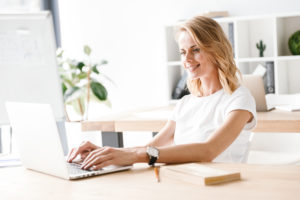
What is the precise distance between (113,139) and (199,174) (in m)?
1.70

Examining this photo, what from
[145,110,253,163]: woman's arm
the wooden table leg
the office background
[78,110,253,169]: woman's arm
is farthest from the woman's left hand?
the office background

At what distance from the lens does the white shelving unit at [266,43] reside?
4301mm

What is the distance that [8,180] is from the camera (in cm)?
171

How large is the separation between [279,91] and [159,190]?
3.11 meters

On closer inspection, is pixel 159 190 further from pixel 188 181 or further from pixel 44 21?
pixel 44 21

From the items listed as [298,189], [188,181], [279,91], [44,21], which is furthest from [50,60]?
[279,91]

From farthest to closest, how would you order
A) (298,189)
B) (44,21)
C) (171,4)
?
(171,4) < (44,21) < (298,189)

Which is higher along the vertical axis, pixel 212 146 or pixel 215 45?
pixel 215 45

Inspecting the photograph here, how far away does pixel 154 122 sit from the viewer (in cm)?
299

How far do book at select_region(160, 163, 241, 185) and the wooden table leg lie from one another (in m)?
1.53

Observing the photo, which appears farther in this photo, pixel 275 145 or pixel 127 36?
pixel 127 36

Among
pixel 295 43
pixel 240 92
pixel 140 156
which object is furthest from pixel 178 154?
pixel 295 43

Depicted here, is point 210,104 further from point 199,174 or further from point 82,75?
point 82,75

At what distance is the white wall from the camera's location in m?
5.01
